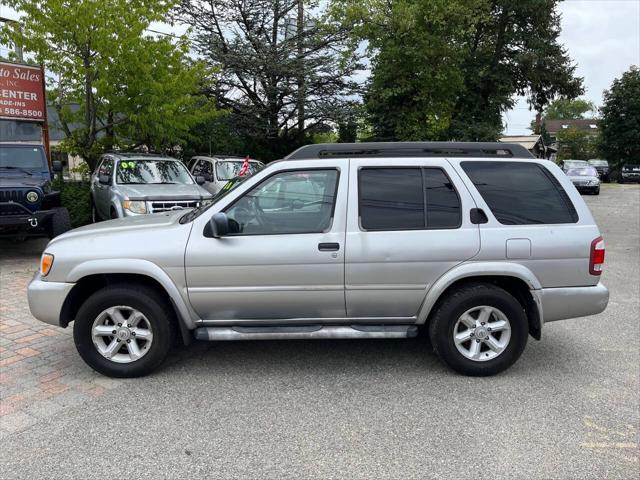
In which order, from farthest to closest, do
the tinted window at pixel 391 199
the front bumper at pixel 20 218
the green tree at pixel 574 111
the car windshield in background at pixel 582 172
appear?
the green tree at pixel 574 111 < the car windshield in background at pixel 582 172 < the front bumper at pixel 20 218 < the tinted window at pixel 391 199

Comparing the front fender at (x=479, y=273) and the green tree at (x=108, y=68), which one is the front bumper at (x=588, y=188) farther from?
the front fender at (x=479, y=273)

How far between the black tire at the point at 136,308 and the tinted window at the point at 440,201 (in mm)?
2228

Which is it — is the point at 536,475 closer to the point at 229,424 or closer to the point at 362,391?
the point at 362,391

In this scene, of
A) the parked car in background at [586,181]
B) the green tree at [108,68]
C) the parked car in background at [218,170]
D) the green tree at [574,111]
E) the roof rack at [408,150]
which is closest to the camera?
the roof rack at [408,150]

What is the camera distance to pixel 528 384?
13.5ft

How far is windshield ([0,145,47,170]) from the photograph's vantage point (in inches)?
363

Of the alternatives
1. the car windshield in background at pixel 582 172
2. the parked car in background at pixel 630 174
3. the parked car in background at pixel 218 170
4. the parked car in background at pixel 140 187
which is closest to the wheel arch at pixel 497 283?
the parked car in background at pixel 140 187

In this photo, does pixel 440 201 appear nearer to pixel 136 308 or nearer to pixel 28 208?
pixel 136 308

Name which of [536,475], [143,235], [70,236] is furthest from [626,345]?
[70,236]

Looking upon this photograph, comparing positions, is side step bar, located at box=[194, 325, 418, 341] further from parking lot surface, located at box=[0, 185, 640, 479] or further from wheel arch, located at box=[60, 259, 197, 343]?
parking lot surface, located at box=[0, 185, 640, 479]

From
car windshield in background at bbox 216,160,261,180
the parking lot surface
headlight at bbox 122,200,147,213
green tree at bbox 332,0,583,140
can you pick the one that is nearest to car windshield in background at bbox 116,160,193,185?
headlight at bbox 122,200,147,213

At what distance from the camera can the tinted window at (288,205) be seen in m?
4.11

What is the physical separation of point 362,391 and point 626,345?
9.28 ft

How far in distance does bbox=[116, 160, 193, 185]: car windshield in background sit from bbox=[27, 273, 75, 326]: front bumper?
248 inches
